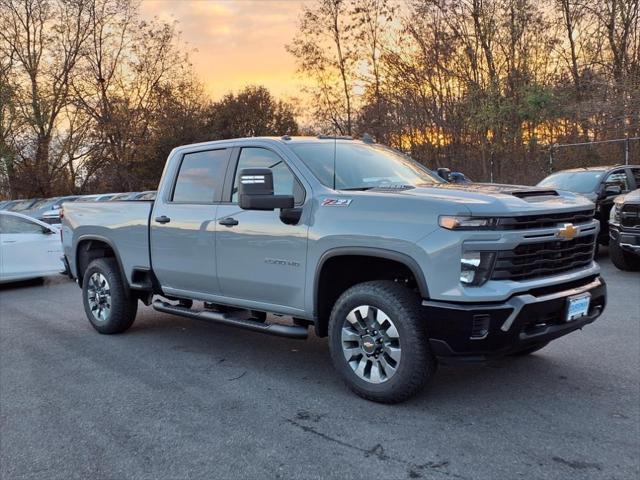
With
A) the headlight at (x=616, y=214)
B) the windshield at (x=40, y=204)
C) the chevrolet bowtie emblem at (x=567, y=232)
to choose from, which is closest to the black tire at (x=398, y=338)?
the chevrolet bowtie emblem at (x=567, y=232)

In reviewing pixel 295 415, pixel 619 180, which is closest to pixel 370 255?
pixel 295 415

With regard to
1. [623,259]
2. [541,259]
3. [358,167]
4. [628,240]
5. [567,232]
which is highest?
[358,167]

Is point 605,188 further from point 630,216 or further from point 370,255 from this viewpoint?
point 370,255

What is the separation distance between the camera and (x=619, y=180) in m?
11.3

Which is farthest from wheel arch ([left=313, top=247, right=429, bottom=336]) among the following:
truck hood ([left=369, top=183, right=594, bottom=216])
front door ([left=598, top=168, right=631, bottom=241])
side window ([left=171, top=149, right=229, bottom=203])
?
front door ([left=598, top=168, right=631, bottom=241])

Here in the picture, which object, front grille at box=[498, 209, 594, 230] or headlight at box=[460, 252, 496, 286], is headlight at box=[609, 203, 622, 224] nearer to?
front grille at box=[498, 209, 594, 230]

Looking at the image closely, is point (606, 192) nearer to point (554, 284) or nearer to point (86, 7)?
point (554, 284)

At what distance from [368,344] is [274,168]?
1723mm

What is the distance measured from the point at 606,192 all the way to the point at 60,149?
93.2ft

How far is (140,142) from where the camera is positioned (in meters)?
32.4

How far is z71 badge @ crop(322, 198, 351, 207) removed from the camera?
421cm

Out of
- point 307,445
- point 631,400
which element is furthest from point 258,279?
point 631,400

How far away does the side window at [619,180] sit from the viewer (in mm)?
11041

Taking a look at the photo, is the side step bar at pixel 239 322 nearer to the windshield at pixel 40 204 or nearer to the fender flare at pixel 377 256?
the fender flare at pixel 377 256
